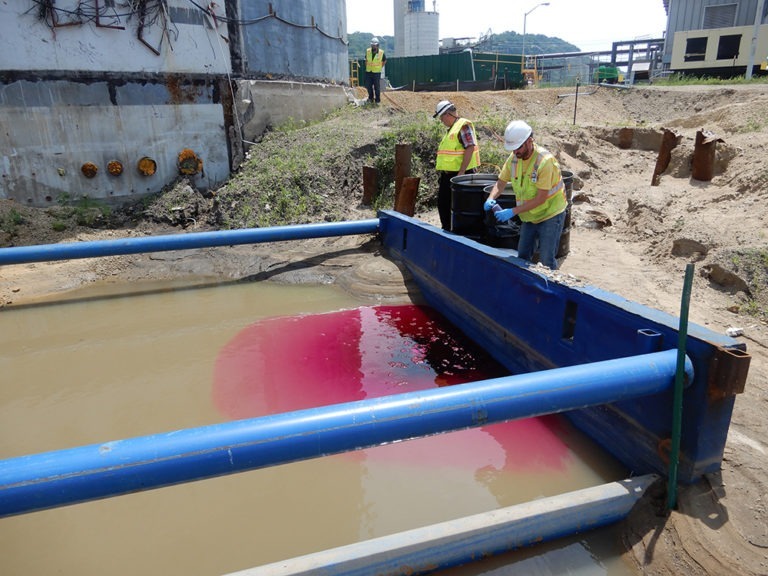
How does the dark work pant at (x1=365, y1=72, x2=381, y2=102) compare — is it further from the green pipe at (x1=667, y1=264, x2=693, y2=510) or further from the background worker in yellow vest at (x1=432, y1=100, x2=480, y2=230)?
the green pipe at (x1=667, y1=264, x2=693, y2=510)

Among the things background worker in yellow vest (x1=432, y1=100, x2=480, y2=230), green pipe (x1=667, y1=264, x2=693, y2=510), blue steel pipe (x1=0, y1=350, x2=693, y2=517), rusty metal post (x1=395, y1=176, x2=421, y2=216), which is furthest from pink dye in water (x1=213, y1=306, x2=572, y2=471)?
rusty metal post (x1=395, y1=176, x2=421, y2=216)

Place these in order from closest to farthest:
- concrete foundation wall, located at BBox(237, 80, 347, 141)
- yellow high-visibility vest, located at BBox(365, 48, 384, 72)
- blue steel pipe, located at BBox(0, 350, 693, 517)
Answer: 1. blue steel pipe, located at BBox(0, 350, 693, 517)
2. concrete foundation wall, located at BBox(237, 80, 347, 141)
3. yellow high-visibility vest, located at BBox(365, 48, 384, 72)

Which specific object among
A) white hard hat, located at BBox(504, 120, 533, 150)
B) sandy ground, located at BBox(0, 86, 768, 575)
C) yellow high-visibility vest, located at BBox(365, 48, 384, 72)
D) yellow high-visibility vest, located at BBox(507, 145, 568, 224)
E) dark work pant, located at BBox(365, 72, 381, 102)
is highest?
yellow high-visibility vest, located at BBox(365, 48, 384, 72)

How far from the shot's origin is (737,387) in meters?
2.67

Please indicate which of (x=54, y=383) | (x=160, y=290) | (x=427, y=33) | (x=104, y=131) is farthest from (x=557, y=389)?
(x=427, y=33)

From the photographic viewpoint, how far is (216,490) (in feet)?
10.6

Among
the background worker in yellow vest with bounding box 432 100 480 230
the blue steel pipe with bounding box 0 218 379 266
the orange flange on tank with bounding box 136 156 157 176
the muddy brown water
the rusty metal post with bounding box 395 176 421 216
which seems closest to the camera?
the muddy brown water

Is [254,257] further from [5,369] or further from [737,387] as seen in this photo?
[737,387]

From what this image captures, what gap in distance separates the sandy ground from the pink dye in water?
0.83m

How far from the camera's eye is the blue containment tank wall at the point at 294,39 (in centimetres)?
1048

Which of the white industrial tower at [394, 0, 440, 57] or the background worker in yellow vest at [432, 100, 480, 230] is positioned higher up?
the white industrial tower at [394, 0, 440, 57]

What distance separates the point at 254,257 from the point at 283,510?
502 centimetres

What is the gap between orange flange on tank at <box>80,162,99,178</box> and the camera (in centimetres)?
881

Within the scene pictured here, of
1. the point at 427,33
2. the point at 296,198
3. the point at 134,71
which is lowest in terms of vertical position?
the point at 296,198
